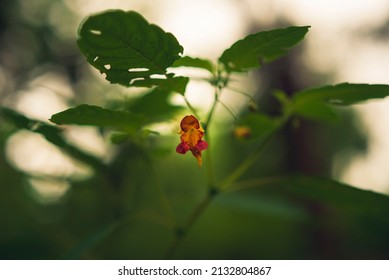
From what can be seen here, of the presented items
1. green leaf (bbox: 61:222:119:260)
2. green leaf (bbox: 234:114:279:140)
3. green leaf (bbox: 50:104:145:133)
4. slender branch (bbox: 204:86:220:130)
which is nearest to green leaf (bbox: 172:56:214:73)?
slender branch (bbox: 204:86:220:130)

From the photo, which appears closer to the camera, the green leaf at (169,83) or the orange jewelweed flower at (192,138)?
the green leaf at (169,83)

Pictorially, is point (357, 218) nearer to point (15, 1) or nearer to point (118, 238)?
point (118, 238)

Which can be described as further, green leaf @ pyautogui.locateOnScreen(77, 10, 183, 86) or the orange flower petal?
the orange flower petal

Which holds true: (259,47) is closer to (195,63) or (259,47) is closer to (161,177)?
(195,63)

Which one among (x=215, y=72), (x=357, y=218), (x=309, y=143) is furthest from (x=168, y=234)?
(x=215, y=72)

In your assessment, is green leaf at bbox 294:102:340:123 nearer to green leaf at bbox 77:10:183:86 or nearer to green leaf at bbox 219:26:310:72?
green leaf at bbox 219:26:310:72

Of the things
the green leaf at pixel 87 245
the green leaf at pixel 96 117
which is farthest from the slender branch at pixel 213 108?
the green leaf at pixel 87 245

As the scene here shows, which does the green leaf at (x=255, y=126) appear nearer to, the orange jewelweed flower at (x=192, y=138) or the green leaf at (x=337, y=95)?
the green leaf at (x=337, y=95)
